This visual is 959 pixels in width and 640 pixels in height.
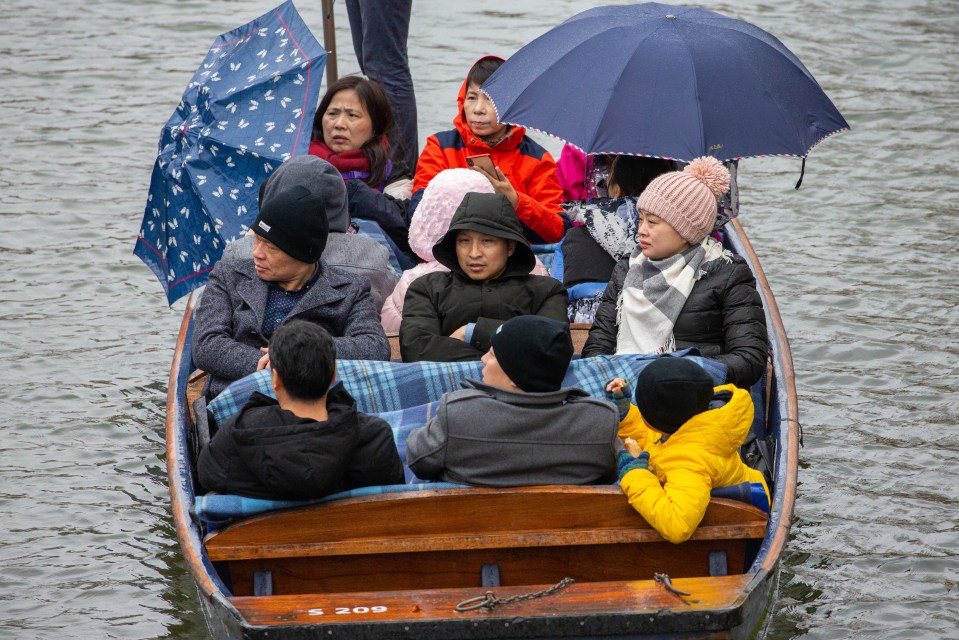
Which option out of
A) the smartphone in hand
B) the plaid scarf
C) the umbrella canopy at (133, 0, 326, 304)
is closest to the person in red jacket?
the smartphone in hand

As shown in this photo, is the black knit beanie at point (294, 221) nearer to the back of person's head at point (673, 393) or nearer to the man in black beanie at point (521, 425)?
the man in black beanie at point (521, 425)

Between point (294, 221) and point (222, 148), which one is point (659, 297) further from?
point (222, 148)

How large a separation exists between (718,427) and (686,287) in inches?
39.9

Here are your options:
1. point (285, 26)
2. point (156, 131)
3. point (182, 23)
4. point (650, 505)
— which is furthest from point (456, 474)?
point (182, 23)

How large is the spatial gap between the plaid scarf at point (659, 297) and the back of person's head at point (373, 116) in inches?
65.4

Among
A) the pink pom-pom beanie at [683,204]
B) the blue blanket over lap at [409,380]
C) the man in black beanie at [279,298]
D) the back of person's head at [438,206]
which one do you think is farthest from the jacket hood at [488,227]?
the blue blanket over lap at [409,380]

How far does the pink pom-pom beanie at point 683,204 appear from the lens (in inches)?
177

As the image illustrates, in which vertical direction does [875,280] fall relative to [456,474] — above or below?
below

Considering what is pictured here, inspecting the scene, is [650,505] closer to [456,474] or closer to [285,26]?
[456,474]

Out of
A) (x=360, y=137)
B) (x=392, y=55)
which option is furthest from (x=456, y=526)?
(x=392, y=55)

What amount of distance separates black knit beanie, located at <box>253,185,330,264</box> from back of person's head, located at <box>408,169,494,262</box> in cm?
61

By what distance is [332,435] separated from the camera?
3.53 m

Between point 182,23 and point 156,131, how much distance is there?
2.61m

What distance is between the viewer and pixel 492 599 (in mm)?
3395
